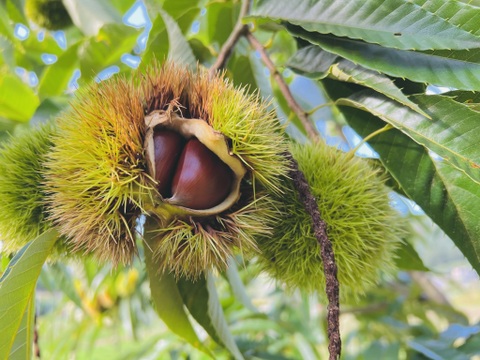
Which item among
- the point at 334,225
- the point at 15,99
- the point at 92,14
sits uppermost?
the point at 92,14

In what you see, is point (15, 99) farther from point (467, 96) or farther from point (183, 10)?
point (467, 96)

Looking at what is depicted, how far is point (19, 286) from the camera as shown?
29.6 inches

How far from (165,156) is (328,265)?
29cm

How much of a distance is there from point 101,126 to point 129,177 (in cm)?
9

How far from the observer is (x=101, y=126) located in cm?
71

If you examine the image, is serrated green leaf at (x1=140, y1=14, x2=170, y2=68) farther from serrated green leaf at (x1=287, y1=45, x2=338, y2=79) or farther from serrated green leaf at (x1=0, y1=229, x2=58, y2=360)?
serrated green leaf at (x1=0, y1=229, x2=58, y2=360)

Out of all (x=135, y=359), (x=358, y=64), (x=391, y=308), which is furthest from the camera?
(x=391, y=308)

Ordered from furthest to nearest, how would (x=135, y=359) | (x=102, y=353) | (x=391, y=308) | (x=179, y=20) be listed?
1. (x=102, y=353)
2. (x=391, y=308)
3. (x=135, y=359)
4. (x=179, y=20)

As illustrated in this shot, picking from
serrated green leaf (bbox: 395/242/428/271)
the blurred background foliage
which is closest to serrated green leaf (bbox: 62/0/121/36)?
the blurred background foliage

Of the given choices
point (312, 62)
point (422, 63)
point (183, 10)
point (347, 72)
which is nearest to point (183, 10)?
point (183, 10)

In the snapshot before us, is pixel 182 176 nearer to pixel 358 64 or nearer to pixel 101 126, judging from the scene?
pixel 101 126

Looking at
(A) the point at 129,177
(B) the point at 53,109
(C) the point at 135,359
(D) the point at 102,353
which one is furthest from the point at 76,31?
(D) the point at 102,353

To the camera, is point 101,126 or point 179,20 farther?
point 179,20

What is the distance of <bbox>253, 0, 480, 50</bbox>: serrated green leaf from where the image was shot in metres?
0.73
